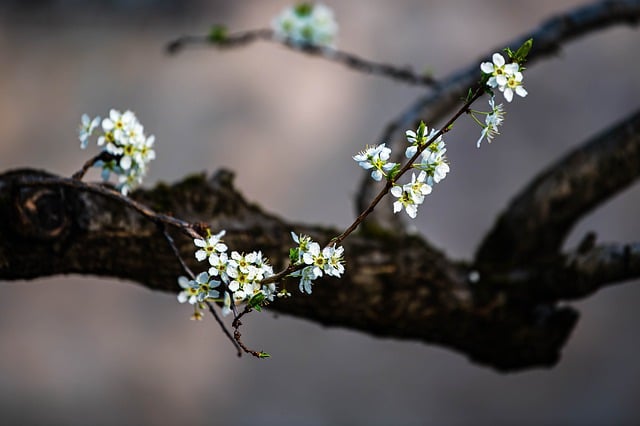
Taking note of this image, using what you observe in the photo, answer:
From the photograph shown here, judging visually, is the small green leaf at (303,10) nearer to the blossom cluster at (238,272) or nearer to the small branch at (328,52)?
the small branch at (328,52)

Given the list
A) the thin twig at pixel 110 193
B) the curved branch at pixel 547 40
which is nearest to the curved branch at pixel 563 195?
the curved branch at pixel 547 40

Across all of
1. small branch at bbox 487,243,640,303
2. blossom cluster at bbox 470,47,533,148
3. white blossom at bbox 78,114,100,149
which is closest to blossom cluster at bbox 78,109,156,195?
white blossom at bbox 78,114,100,149

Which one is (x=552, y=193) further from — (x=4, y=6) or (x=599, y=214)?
(x=4, y=6)

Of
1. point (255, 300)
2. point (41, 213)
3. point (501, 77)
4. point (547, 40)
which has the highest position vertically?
point (547, 40)

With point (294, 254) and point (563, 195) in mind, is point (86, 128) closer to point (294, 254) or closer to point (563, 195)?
point (294, 254)

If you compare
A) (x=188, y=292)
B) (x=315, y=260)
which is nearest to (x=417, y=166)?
(x=315, y=260)

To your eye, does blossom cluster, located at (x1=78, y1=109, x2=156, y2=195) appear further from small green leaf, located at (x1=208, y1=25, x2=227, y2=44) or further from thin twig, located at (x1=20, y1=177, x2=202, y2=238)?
small green leaf, located at (x1=208, y1=25, x2=227, y2=44)
